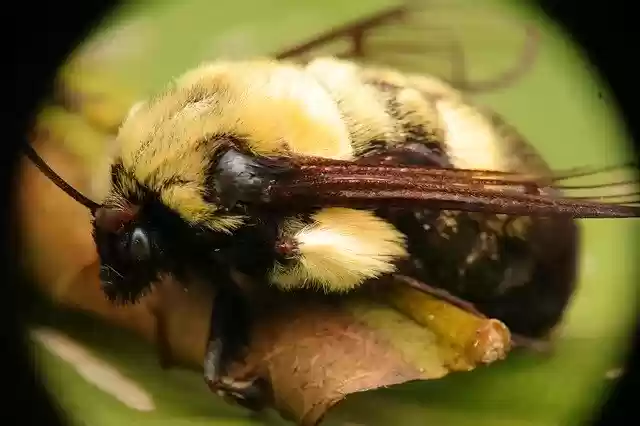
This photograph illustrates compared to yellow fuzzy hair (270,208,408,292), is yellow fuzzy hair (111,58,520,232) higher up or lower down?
higher up

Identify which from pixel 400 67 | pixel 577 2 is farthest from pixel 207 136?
pixel 577 2

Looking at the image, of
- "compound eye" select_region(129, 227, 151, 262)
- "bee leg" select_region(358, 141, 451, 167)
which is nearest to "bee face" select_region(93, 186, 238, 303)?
"compound eye" select_region(129, 227, 151, 262)

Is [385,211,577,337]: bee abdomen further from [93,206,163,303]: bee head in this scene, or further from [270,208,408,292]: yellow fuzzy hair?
[93,206,163,303]: bee head

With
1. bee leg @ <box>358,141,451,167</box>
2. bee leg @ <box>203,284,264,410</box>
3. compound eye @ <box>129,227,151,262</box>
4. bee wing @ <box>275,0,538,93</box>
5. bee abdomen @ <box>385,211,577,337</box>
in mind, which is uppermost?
bee wing @ <box>275,0,538,93</box>

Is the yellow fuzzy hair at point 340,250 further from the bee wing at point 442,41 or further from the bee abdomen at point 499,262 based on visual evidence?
Answer: the bee wing at point 442,41

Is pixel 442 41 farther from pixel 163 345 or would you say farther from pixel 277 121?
pixel 163 345

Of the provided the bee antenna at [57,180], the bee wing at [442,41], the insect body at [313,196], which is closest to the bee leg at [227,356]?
the insect body at [313,196]

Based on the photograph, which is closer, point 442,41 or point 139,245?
point 139,245

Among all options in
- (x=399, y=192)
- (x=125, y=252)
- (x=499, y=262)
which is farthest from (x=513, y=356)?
(x=125, y=252)
